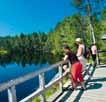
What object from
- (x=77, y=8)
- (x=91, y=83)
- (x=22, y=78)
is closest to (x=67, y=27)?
(x=77, y=8)

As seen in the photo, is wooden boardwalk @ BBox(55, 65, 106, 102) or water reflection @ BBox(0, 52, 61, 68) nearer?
wooden boardwalk @ BBox(55, 65, 106, 102)

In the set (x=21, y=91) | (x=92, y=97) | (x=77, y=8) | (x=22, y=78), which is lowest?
(x=21, y=91)

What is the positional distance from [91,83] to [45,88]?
15.1 feet

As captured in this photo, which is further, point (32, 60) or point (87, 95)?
point (32, 60)

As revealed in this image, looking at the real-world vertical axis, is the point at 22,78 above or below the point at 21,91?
above

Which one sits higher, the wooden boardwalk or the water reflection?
the wooden boardwalk

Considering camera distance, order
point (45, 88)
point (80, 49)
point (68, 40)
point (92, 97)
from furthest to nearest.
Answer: point (68, 40), point (80, 49), point (92, 97), point (45, 88)

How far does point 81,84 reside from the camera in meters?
12.3

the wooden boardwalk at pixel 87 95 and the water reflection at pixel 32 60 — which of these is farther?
the water reflection at pixel 32 60

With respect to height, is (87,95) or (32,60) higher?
(87,95)

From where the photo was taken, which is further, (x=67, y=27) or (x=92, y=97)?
(x=67, y=27)

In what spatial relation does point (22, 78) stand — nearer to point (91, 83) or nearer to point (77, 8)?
point (91, 83)

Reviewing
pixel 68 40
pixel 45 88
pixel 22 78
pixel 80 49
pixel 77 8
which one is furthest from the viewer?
pixel 68 40

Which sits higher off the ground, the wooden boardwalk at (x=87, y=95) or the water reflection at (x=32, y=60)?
the wooden boardwalk at (x=87, y=95)
